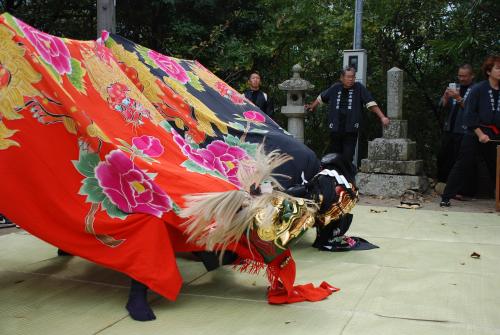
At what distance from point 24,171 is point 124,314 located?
3.11ft

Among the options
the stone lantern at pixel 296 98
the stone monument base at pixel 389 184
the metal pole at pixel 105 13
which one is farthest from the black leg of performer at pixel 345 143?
the metal pole at pixel 105 13

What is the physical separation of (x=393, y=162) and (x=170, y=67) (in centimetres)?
377

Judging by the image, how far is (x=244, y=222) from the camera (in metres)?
2.68

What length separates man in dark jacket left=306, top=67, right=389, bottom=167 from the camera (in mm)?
6508

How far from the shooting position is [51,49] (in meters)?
3.34

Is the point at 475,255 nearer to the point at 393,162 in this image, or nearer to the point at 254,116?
the point at 254,116

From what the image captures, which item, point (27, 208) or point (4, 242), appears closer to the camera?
point (27, 208)

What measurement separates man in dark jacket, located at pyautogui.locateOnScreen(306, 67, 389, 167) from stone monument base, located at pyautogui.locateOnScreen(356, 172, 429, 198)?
671 mm

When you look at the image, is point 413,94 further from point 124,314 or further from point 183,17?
point 124,314

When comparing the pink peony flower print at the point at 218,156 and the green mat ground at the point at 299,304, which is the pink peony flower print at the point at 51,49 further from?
the green mat ground at the point at 299,304

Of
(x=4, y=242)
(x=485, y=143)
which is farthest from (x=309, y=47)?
(x=4, y=242)

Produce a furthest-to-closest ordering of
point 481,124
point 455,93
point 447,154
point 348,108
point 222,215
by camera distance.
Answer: point 447,154, point 455,93, point 348,108, point 481,124, point 222,215

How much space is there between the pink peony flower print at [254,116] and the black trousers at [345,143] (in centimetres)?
215

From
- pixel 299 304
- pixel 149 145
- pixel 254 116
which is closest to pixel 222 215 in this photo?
pixel 299 304
